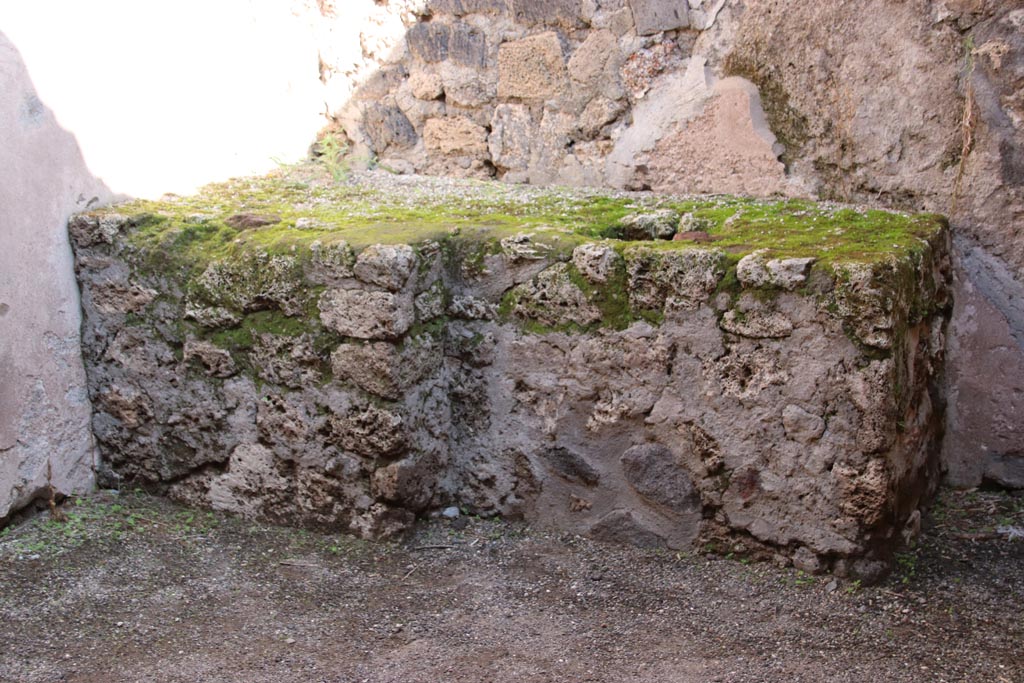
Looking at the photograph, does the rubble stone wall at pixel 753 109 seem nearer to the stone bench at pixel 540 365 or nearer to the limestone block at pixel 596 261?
the stone bench at pixel 540 365

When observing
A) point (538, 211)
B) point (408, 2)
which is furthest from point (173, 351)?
point (408, 2)

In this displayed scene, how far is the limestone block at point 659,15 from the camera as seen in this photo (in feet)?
10.0

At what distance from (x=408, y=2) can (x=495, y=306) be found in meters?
1.63

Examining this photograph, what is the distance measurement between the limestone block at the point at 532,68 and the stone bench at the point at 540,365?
67 cm

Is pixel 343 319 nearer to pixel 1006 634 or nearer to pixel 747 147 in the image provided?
pixel 747 147

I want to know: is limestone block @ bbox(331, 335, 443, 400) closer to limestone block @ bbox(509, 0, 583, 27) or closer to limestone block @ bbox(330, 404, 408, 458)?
limestone block @ bbox(330, 404, 408, 458)

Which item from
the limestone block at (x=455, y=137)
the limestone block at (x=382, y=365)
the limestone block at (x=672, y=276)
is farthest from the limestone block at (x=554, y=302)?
the limestone block at (x=455, y=137)

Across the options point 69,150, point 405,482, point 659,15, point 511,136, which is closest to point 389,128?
point 511,136

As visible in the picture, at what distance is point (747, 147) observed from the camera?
2.99 meters

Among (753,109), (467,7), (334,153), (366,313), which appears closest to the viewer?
(366,313)

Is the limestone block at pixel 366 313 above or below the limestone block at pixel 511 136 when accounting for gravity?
below

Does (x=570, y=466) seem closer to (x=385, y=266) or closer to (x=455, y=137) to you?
(x=385, y=266)

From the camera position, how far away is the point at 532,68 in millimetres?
3361

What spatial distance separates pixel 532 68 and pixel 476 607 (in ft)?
6.44
